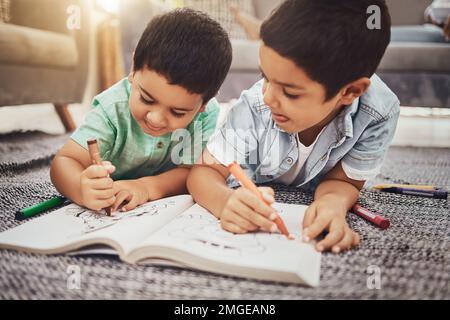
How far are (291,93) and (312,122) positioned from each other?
0.24 feet

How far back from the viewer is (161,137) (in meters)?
0.73

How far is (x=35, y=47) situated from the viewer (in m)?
1.36

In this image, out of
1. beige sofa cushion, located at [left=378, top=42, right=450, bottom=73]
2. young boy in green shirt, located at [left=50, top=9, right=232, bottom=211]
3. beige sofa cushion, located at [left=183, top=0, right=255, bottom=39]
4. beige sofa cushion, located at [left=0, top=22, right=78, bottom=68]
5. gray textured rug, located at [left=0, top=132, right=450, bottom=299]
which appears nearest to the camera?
gray textured rug, located at [left=0, top=132, right=450, bottom=299]

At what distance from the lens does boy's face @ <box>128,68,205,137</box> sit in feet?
2.02

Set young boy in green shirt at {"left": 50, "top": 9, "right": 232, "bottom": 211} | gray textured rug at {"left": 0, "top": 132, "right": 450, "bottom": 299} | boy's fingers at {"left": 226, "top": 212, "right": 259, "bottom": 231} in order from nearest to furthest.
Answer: gray textured rug at {"left": 0, "top": 132, "right": 450, "bottom": 299} < boy's fingers at {"left": 226, "top": 212, "right": 259, "bottom": 231} < young boy in green shirt at {"left": 50, "top": 9, "right": 232, "bottom": 211}

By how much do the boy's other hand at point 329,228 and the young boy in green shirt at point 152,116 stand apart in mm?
245

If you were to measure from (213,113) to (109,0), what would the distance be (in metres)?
1.77

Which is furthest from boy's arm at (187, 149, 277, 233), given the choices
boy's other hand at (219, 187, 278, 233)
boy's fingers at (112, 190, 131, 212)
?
boy's fingers at (112, 190, 131, 212)

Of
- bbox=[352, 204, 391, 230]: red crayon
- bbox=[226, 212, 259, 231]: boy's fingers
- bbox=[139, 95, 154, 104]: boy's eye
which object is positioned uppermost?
bbox=[139, 95, 154, 104]: boy's eye

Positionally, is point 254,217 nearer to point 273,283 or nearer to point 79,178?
point 273,283

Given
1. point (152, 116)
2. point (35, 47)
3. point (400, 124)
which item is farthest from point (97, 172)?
point (400, 124)

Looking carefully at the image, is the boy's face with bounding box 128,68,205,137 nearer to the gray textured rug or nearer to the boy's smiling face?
the boy's smiling face

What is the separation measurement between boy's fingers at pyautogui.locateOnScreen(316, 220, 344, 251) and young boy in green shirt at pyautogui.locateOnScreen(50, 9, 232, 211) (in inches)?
10.6
